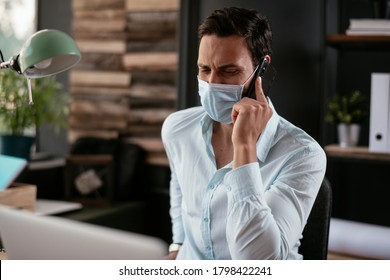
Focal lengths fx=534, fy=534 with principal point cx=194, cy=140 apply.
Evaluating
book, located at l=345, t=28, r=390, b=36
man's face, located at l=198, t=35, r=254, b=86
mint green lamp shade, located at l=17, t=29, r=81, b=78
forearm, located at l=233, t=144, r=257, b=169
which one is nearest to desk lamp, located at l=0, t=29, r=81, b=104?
mint green lamp shade, located at l=17, t=29, r=81, b=78

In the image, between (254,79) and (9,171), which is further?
(9,171)

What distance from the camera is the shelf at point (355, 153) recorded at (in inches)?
59.1

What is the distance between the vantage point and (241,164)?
1.01m

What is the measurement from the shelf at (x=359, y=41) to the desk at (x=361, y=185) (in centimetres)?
30

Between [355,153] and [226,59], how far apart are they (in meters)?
0.63

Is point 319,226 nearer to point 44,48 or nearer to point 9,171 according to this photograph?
point 44,48

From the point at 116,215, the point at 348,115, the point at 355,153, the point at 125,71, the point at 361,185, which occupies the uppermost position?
the point at 125,71

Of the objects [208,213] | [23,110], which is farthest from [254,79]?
[23,110]

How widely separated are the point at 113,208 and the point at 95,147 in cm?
43

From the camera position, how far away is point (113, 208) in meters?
1.71

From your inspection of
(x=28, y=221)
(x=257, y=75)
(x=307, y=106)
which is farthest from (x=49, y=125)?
(x=28, y=221)

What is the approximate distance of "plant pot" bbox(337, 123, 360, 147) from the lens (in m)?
1.53

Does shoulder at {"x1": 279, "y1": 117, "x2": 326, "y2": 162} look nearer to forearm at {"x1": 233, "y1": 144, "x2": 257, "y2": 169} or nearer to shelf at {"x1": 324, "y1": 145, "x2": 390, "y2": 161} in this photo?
forearm at {"x1": 233, "y1": 144, "x2": 257, "y2": 169}

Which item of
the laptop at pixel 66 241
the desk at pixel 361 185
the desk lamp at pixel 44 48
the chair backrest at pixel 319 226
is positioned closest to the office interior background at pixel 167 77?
the desk at pixel 361 185
